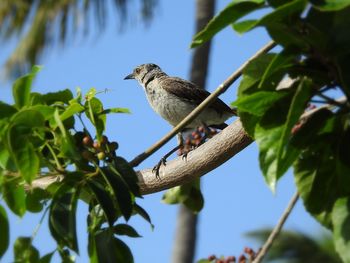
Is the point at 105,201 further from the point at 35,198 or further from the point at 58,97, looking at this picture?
the point at 58,97

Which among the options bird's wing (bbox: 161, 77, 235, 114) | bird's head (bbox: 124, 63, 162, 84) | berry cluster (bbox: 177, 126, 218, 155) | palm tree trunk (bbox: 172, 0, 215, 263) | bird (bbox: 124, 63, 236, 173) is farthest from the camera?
palm tree trunk (bbox: 172, 0, 215, 263)

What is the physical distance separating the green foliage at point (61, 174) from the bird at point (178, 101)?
4.38 m

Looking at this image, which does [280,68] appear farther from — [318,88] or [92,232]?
[92,232]

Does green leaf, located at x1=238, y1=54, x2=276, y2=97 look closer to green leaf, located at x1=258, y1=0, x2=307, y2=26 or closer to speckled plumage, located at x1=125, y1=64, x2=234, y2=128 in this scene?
green leaf, located at x1=258, y1=0, x2=307, y2=26

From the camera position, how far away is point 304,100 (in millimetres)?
1841

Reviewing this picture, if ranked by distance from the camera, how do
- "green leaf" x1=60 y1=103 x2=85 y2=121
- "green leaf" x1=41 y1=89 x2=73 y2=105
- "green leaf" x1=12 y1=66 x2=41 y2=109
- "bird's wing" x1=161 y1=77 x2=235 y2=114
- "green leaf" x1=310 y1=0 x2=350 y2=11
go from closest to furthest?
"green leaf" x1=310 y1=0 x2=350 y2=11
"green leaf" x1=12 y1=66 x2=41 y2=109
"green leaf" x1=60 y1=103 x2=85 y2=121
"green leaf" x1=41 y1=89 x2=73 y2=105
"bird's wing" x1=161 y1=77 x2=235 y2=114

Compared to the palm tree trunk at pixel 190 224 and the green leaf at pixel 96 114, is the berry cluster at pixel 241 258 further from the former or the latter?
the palm tree trunk at pixel 190 224

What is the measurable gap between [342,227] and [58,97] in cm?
107

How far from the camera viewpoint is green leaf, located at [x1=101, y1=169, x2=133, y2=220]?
221 cm

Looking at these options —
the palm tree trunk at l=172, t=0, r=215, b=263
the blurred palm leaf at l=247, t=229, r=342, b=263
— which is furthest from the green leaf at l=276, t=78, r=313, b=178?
the blurred palm leaf at l=247, t=229, r=342, b=263

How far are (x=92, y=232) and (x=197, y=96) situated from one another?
5564 mm

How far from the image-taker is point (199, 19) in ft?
32.7

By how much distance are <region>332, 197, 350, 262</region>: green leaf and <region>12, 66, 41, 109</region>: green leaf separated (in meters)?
0.92

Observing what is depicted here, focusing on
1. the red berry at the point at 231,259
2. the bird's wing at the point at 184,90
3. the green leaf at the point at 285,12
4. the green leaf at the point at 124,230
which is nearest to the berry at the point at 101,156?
the green leaf at the point at 124,230
